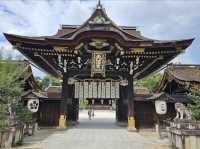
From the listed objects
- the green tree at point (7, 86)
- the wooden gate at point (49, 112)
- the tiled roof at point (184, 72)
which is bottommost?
the wooden gate at point (49, 112)

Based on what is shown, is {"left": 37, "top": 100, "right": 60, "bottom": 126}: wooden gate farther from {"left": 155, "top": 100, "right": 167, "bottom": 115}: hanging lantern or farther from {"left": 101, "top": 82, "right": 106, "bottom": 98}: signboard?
{"left": 155, "top": 100, "right": 167, "bottom": 115}: hanging lantern

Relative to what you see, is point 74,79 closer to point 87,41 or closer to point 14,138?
point 87,41

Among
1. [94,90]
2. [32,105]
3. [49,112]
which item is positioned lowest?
[49,112]

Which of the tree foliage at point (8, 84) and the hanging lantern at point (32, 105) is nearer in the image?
the tree foliage at point (8, 84)

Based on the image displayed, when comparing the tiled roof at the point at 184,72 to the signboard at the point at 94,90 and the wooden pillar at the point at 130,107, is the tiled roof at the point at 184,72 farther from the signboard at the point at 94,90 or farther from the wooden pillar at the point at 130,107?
the signboard at the point at 94,90

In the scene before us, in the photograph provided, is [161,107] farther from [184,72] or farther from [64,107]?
[64,107]

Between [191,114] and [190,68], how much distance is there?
9779 millimetres

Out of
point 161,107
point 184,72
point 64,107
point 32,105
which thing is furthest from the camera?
point 184,72

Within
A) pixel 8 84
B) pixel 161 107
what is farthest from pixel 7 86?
pixel 161 107

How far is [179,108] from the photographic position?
40.2ft

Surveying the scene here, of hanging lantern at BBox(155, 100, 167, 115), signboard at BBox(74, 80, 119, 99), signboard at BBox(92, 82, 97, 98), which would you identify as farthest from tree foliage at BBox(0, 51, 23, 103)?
hanging lantern at BBox(155, 100, 167, 115)

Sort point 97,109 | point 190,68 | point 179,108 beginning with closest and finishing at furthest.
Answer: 1. point 179,108
2. point 190,68
3. point 97,109

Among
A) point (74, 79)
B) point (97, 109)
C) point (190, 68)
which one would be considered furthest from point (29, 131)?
point (97, 109)

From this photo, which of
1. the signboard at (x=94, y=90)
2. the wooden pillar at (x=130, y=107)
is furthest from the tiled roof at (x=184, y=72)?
the signboard at (x=94, y=90)
